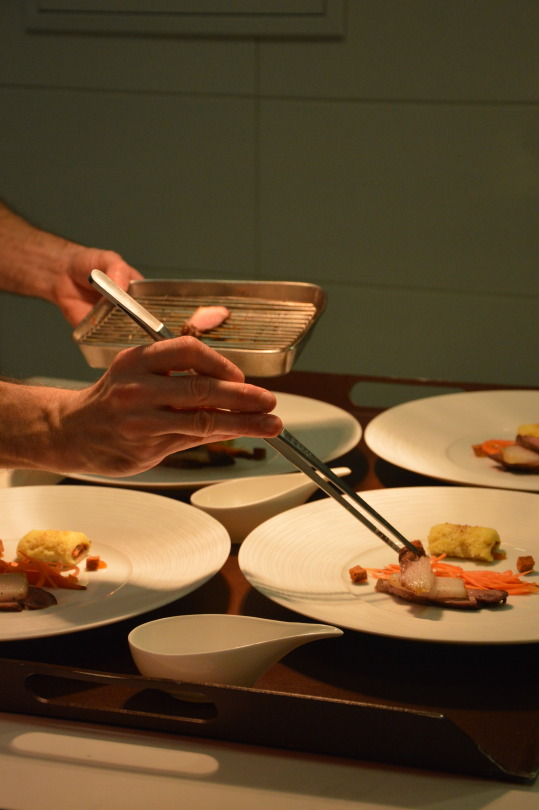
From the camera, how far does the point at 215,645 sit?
31.2 inches

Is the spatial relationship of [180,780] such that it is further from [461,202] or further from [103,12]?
[103,12]

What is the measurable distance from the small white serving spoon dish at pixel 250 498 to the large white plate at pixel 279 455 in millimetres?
59

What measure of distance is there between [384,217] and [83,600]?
5.37ft

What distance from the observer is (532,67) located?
213 cm

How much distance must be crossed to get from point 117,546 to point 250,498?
0.18 m

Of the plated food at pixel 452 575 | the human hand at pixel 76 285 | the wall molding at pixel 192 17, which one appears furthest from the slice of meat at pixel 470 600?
the wall molding at pixel 192 17

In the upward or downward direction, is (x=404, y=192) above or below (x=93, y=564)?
above

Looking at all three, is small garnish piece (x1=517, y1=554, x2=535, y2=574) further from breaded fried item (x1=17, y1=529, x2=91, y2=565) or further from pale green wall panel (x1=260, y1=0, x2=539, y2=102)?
pale green wall panel (x1=260, y1=0, x2=539, y2=102)

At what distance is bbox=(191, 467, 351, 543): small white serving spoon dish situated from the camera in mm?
1037

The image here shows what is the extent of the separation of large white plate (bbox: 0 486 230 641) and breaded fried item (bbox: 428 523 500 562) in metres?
0.23

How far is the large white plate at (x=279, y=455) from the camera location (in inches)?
47.1

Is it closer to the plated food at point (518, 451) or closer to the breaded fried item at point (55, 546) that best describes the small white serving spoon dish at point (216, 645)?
the breaded fried item at point (55, 546)

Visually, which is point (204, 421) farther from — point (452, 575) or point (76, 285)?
point (76, 285)

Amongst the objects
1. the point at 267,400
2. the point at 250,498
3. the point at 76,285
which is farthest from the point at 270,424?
the point at 76,285
